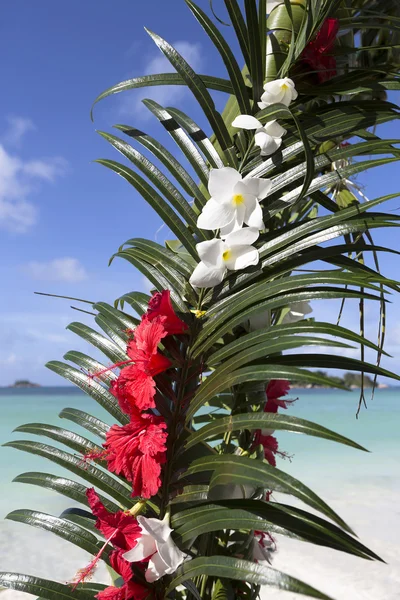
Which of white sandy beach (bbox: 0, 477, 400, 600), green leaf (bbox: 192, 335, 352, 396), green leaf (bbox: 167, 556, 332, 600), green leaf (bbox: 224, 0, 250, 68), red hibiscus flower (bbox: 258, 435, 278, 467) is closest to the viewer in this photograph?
green leaf (bbox: 167, 556, 332, 600)

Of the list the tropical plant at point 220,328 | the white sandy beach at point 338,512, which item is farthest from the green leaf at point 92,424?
the white sandy beach at point 338,512

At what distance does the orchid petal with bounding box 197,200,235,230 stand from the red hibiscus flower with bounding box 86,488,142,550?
0.36 meters

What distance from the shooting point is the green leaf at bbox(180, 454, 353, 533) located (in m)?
0.44

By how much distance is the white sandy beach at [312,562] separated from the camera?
261cm

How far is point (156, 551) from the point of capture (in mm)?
611

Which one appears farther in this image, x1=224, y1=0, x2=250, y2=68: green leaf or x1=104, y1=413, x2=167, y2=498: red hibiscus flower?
x1=224, y1=0, x2=250, y2=68: green leaf

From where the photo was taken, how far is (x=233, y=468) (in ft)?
1.66

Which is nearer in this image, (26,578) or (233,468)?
(233,468)

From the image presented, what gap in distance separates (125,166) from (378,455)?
7.86 meters

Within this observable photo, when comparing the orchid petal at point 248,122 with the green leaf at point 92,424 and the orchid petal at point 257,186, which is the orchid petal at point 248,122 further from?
the green leaf at point 92,424

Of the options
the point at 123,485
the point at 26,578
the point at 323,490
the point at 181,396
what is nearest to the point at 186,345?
the point at 181,396

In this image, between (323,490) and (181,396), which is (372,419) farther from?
A: (181,396)

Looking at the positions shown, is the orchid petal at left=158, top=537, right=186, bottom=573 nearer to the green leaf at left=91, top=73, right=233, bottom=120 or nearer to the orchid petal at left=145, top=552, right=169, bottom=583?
the orchid petal at left=145, top=552, right=169, bottom=583

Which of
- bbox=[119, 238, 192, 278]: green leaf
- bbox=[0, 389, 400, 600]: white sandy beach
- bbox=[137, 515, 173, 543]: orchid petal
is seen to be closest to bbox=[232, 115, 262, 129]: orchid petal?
bbox=[119, 238, 192, 278]: green leaf
